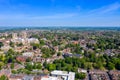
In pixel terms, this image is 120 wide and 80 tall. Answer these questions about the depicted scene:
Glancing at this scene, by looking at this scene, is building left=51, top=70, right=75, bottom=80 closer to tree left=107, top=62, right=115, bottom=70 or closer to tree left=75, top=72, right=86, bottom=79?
tree left=75, top=72, right=86, bottom=79

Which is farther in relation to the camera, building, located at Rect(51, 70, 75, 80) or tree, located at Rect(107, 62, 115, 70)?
tree, located at Rect(107, 62, 115, 70)

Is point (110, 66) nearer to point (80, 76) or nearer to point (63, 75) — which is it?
point (80, 76)

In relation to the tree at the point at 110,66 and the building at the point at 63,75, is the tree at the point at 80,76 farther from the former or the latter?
the tree at the point at 110,66

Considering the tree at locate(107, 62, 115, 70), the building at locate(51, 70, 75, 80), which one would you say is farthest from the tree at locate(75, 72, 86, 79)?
the tree at locate(107, 62, 115, 70)

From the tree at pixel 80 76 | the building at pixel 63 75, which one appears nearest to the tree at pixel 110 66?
the tree at pixel 80 76

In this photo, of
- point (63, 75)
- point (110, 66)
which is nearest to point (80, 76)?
point (63, 75)

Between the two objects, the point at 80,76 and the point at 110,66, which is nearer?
the point at 80,76

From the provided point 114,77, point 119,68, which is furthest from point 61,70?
point 119,68

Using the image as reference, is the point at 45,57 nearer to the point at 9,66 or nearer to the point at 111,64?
the point at 9,66

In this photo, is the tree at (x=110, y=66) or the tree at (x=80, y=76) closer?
the tree at (x=80, y=76)

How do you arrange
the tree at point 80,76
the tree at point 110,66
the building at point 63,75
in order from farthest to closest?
1. the tree at point 110,66
2. the tree at point 80,76
3. the building at point 63,75

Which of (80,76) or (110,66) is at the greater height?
(110,66)
